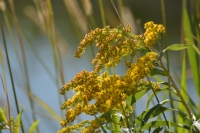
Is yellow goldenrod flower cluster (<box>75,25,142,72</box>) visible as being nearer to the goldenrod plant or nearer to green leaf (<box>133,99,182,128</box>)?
Result: the goldenrod plant

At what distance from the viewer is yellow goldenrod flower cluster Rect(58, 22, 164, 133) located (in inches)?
27.9

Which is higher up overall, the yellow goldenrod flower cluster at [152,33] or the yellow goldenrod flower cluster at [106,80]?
the yellow goldenrod flower cluster at [152,33]

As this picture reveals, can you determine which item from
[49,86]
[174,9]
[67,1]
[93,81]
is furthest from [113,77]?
[174,9]

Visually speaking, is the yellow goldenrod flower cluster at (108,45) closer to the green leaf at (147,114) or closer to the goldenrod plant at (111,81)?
the goldenrod plant at (111,81)

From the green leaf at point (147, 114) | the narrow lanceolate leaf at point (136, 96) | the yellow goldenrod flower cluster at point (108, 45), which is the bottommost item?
the green leaf at point (147, 114)

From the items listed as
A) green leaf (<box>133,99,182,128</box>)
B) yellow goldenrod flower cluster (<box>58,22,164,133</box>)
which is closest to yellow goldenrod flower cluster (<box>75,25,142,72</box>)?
yellow goldenrod flower cluster (<box>58,22,164,133</box>)

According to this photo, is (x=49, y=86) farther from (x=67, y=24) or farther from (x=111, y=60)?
(x=111, y=60)

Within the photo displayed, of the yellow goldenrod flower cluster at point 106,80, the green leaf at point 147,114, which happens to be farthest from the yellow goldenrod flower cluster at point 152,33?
the green leaf at point 147,114

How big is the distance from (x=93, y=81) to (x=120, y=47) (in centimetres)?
8

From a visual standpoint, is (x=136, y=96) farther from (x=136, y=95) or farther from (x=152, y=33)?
(x=152, y=33)

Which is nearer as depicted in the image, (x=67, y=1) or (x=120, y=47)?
(x=120, y=47)

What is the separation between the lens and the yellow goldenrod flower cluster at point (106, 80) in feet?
2.32

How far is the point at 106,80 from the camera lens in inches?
28.4

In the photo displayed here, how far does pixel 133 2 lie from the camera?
6.72m
